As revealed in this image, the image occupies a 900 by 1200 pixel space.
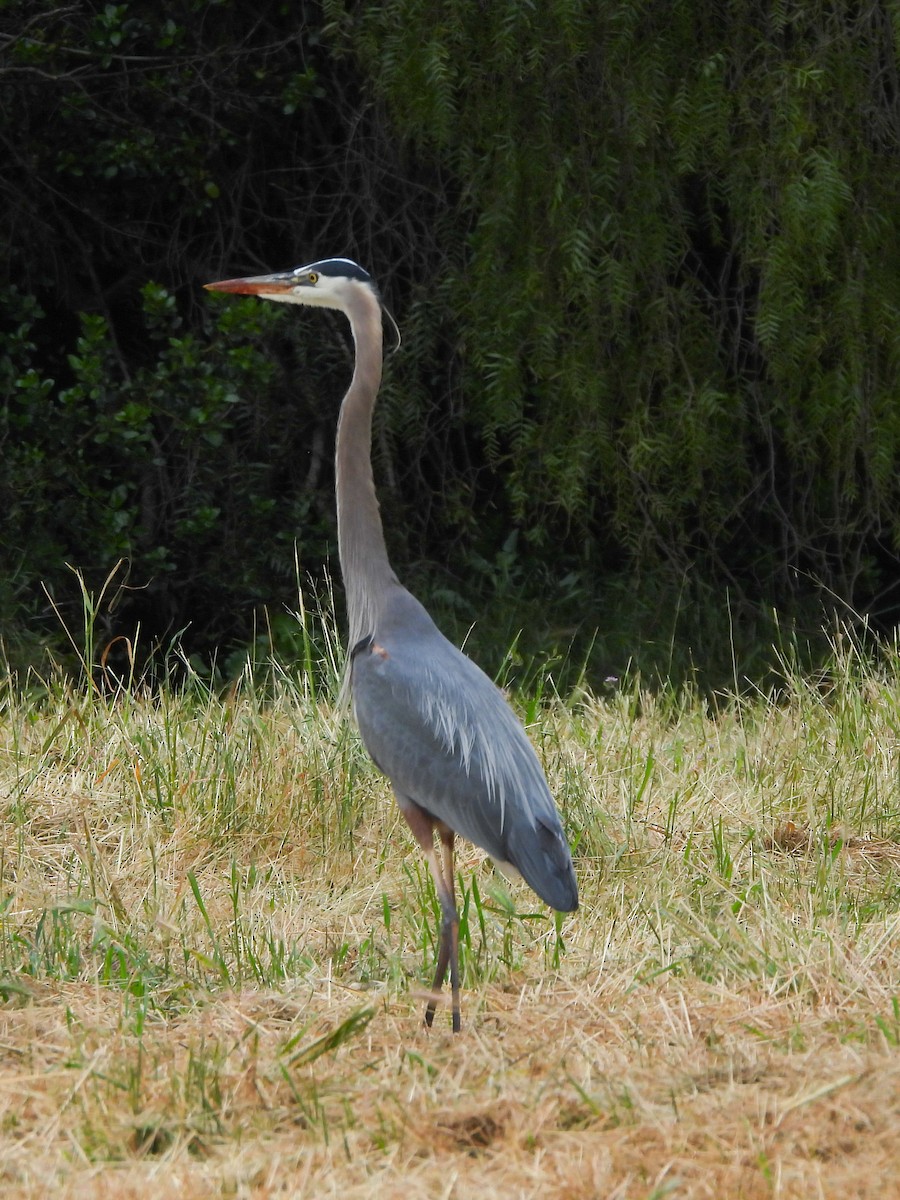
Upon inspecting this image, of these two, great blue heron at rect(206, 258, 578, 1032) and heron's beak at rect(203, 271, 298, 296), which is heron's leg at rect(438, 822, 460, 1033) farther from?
heron's beak at rect(203, 271, 298, 296)

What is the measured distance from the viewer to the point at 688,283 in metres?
7.14

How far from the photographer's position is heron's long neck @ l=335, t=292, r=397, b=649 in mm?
4035

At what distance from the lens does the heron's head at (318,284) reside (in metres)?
4.20

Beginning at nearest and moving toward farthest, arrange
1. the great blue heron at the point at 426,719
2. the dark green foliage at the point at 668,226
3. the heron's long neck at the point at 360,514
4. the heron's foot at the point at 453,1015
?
the heron's foot at the point at 453,1015 → the great blue heron at the point at 426,719 → the heron's long neck at the point at 360,514 → the dark green foliage at the point at 668,226

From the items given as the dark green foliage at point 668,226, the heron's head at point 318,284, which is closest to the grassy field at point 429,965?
the heron's head at point 318,284

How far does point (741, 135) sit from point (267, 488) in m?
2.79

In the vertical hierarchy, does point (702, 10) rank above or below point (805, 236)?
above

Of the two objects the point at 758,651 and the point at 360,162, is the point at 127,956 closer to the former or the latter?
the point at 758,651

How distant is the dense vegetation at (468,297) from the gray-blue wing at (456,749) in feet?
9.88

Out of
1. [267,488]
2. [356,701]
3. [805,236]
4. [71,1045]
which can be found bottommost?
[267,488]

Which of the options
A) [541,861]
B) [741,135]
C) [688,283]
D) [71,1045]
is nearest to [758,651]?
[688,283]

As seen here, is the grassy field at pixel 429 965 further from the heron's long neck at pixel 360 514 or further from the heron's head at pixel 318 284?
the heron's head at pixel 318 284

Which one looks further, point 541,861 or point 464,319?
point 464,319

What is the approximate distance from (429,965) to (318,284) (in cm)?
Answer: 170
